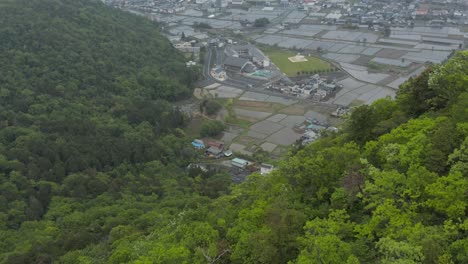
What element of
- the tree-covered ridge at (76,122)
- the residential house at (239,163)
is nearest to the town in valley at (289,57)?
the residential house at (239,163)

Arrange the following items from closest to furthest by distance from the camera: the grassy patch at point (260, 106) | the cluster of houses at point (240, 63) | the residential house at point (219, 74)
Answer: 1. the grassy patch at point (260, 106)
2. the residential house at point (219, 74)
3. the cluster of houses at point (240, 63)

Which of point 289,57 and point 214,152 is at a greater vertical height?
point 289,57

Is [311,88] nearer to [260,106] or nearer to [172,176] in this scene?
[260,106]

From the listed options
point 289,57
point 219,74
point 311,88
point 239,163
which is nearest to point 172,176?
point 239,163

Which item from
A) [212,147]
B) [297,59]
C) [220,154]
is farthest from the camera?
[297,59]

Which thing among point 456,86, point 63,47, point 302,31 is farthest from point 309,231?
point 302,31

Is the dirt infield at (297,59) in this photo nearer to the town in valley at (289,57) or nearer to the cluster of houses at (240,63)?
the town in valley at (289,57)
